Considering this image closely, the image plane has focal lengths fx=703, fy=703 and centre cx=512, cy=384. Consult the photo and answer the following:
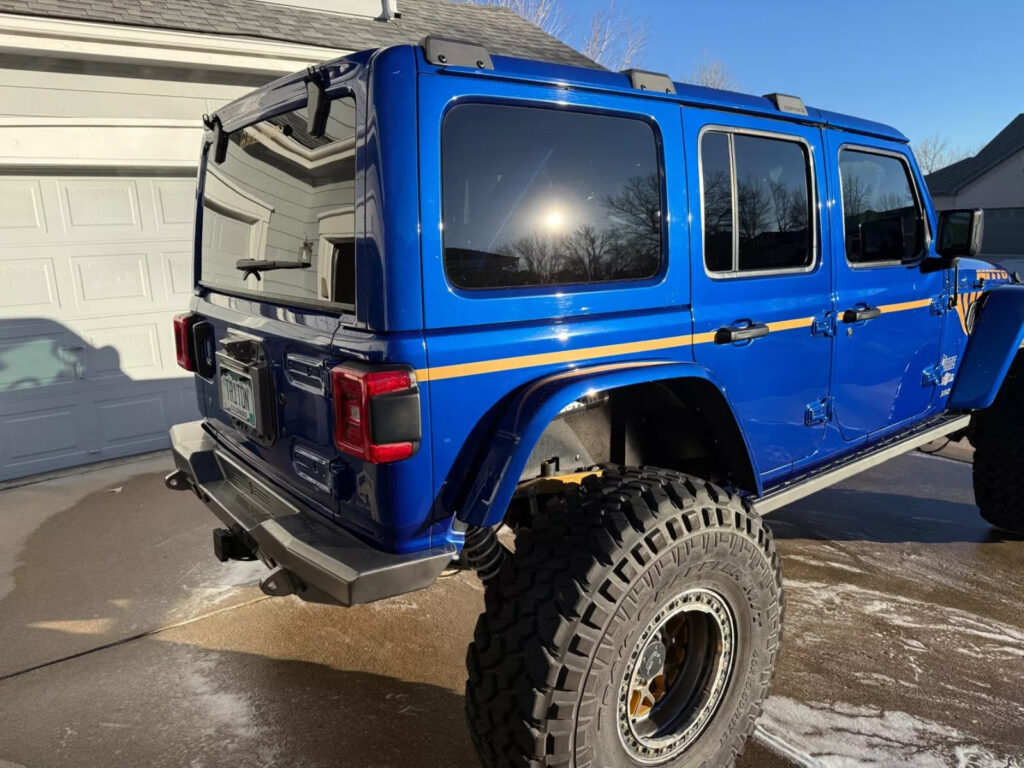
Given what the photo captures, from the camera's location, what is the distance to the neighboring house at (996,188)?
26453mm

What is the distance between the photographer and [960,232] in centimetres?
340

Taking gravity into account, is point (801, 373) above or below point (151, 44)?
below

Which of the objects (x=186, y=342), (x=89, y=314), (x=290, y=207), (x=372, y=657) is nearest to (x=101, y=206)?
(x=89, y=314)

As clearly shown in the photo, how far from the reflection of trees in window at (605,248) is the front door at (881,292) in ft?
3.76

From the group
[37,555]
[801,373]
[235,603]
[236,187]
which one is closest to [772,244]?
[801,373]

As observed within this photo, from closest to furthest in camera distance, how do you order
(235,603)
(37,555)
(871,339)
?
(871,339) → (235,603) → (37,555)

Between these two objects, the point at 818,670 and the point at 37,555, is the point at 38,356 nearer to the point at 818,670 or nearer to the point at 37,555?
the point at 37,555

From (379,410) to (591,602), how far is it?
763 mm

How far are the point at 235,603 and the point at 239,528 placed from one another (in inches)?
51.9

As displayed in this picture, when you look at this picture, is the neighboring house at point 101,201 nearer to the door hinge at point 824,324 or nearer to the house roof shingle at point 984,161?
the door hinge at point 824,324

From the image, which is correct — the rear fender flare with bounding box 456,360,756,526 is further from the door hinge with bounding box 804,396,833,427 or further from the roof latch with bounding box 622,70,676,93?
the door hinge with bounding box 804,396,833,427

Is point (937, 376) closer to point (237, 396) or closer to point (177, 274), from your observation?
point (237, 396)

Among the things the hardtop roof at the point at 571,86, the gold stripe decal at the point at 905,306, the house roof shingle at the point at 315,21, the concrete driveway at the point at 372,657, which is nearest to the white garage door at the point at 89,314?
the house roof shingle at the point at 315,21

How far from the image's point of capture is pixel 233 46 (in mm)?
6047
